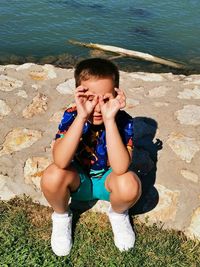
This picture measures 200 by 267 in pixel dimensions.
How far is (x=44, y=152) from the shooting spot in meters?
5.12

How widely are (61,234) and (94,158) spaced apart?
79 cm

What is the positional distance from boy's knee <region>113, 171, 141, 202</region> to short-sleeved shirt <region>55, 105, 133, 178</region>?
12.1 inches

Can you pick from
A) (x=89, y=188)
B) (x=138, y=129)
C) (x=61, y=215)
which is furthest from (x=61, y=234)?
(x=138, y=129)

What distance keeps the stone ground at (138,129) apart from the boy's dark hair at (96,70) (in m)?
1.47

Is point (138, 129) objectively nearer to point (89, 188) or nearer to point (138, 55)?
point (89, 188)

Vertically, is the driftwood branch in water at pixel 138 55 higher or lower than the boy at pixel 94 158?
lower

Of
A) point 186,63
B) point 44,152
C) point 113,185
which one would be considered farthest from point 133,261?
point 186,63

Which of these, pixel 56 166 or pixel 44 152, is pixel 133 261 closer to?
pixel 56 166

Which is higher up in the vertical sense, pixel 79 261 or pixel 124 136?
pixel 124 136

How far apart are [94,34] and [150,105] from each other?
779 centimetres

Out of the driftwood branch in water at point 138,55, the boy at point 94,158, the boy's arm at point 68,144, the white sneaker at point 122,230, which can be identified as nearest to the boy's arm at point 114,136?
the boy at point 94,158

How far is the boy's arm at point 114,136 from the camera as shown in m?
3.60

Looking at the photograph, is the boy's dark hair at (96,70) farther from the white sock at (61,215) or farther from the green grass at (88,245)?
the green grass at (88,245)

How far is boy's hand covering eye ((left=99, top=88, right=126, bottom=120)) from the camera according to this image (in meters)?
3.60
